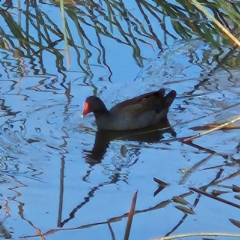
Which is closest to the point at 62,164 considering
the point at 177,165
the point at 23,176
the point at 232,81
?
the point at 23,176

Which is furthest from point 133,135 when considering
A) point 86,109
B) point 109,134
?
point 86,109

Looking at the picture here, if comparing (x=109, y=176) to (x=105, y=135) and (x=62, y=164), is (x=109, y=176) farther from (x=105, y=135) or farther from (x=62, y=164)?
(x=105, y=135)

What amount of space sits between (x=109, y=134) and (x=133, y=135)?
195 mm

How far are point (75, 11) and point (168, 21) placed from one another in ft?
3.28

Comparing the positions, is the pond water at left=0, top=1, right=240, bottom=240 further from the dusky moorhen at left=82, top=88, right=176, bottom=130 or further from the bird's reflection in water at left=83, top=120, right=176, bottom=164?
the dusky moorhen at left=82, top=88, right=176, bottom=130

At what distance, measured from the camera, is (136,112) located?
253 inches

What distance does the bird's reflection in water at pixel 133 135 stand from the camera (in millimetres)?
5903

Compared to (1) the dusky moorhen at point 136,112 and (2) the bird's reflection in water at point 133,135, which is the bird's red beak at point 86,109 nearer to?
(1) the dusky moorhen at point 136,112

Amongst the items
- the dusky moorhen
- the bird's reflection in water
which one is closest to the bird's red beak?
the dusky moorhen

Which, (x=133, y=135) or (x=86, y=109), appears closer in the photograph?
(x=86, y=109)

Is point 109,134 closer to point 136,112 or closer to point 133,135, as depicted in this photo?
point 133,135

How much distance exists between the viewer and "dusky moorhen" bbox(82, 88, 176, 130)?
20.7 feet

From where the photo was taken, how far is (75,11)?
27.3ft

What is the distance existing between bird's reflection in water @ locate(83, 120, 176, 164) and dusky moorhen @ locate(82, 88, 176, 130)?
6 centimetres
